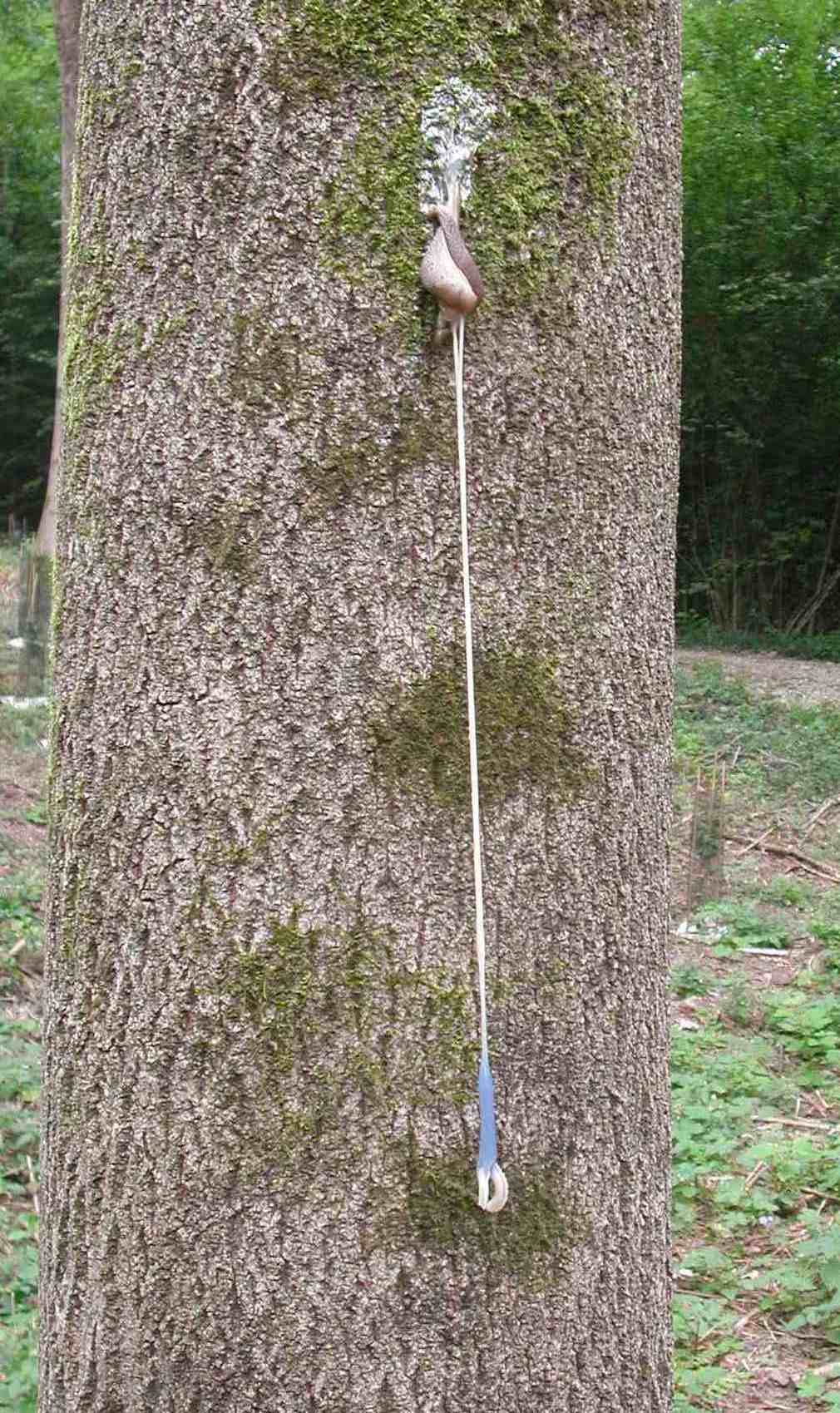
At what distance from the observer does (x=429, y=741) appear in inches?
66.3

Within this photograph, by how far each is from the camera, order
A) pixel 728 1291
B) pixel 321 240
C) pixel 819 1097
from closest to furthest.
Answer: pixel 321 240 → pixel 728 1291 → pixel 819 1097

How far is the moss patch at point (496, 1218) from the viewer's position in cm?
167

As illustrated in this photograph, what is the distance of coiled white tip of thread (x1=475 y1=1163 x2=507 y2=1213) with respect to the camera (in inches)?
65.0

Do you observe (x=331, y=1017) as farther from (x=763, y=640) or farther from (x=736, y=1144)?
(x=763, y=640)

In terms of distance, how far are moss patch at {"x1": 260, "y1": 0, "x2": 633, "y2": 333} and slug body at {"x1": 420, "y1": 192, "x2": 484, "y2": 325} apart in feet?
0.06

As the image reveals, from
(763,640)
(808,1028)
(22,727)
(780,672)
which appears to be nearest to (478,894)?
(808,1028)

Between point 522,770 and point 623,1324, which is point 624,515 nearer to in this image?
point 522,770

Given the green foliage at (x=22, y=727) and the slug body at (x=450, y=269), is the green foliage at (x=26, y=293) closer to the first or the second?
the green foliage at (x=22, y=727)

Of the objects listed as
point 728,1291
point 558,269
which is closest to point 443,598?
point 558,269

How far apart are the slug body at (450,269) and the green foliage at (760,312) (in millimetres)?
14000

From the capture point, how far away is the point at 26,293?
21.7m

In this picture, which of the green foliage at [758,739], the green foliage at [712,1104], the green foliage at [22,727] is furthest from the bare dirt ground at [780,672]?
the green foliage at [712,1104]

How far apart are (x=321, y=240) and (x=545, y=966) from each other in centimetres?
84

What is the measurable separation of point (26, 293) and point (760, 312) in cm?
1127
